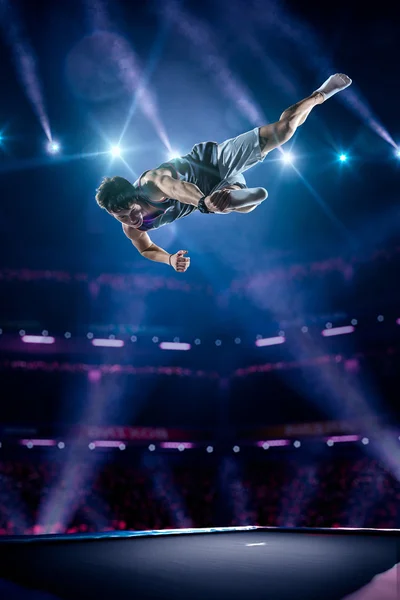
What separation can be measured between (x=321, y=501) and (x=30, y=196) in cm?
903

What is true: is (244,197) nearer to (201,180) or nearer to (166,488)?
(201,180)

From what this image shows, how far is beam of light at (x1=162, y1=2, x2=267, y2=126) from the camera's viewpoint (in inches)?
262

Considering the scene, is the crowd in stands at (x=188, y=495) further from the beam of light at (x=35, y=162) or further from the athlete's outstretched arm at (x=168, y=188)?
the athlete's outstretched arm at (x=168, y=188)

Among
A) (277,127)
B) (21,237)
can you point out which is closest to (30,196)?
(21,237)

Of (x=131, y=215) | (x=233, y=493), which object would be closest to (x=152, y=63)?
(x=131, y=215)

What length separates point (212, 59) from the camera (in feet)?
24.0

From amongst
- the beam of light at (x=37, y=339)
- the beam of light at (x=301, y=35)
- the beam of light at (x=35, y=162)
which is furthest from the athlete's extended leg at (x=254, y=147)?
the beam of light at (x=37, y=339)

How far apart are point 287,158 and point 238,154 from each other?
Answer: 5.61 meters

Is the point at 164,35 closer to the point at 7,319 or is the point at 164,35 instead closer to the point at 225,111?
the point at 225,111

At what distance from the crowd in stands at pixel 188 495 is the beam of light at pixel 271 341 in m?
3.19

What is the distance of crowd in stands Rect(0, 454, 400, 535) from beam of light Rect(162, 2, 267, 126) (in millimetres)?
7834

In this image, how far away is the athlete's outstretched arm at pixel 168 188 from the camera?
3.73m

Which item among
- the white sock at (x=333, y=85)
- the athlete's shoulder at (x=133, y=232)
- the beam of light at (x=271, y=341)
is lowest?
the athlete's shoulder at (x=133, y=232)

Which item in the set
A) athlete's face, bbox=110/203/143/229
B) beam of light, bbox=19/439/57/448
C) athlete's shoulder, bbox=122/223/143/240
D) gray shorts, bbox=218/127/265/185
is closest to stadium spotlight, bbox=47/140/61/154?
athlete's shoulder, bbox=122/223/143/240
